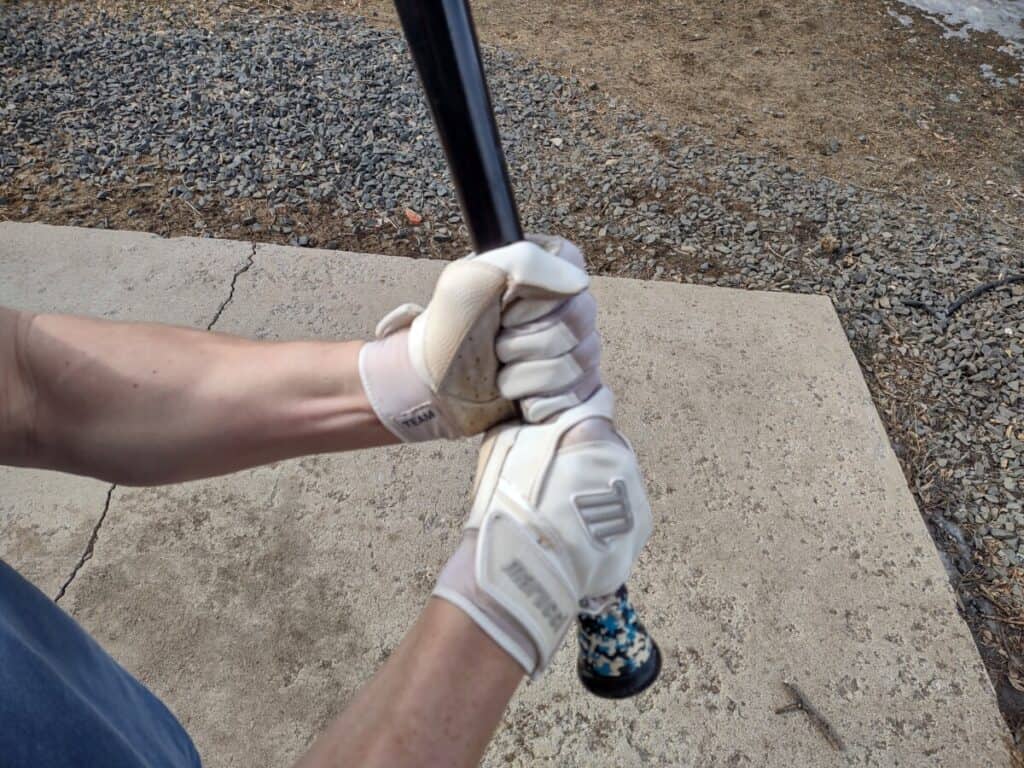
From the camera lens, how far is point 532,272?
1.15 m

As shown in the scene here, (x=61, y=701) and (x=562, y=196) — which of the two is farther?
(x=562, y=196)

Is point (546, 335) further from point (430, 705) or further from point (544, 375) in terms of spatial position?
point (430, 705)

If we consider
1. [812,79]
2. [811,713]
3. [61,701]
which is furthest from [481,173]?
[812,79]

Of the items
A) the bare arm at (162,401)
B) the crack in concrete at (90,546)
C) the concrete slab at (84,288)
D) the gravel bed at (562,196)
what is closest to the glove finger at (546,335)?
the bare arm at (162,401)

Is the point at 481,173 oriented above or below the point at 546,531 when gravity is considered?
above

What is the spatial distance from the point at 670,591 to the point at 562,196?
6.63 ft

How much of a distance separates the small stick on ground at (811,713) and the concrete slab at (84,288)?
177cm

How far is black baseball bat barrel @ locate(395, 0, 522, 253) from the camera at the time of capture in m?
1.12

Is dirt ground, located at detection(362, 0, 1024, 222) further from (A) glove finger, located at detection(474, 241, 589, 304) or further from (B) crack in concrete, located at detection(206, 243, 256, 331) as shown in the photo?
(A) glove finger, located at detection(474, 241, 589, 304)

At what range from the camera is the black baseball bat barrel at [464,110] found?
44.1 inches

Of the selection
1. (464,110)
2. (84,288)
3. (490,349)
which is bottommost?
(84,288)

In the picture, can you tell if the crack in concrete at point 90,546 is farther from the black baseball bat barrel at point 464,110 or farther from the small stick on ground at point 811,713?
the small stick on ground at point 811,713

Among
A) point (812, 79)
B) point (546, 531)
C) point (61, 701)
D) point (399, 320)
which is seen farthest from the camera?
point (812, 79)

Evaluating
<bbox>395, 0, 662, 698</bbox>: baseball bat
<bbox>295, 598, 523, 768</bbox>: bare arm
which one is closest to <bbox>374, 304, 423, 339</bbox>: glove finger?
<bbox>395, 0, 662, 698</bbox>: baseball bat
